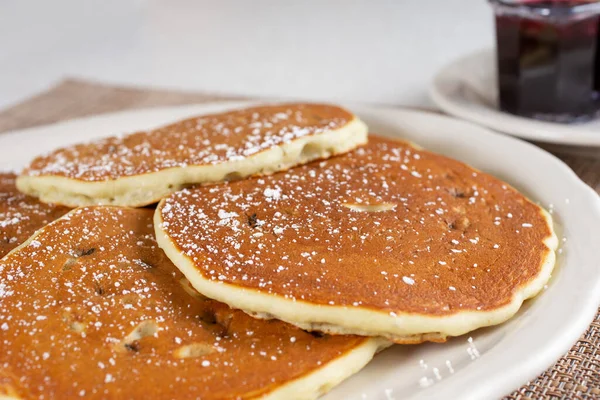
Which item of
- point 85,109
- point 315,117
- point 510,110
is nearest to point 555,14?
point 510,110

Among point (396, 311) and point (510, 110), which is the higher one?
point (396, 311)

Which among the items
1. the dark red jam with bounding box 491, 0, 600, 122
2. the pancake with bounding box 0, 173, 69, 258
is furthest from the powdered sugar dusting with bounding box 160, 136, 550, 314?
the dark red jam with bounding box 491, 0, 600, 122

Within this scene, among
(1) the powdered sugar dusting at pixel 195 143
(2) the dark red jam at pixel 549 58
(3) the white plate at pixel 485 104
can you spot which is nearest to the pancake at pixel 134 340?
(1) the powdered sugar dusting at pixel 195 143

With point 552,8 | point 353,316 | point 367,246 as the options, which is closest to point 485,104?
point 552,8

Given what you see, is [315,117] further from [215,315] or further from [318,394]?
[318,394]

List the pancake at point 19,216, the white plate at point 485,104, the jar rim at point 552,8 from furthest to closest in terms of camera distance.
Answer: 1. the jar rim at point 552,8
2. the white plate at point 485,104
3. the pancake at point 19,216

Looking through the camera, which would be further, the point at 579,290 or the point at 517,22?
the point at 517,22

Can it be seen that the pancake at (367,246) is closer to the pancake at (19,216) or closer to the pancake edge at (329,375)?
the pancake edge at (329,375)

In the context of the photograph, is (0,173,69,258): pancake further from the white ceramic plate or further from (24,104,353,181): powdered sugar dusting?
the white ceramic plate
